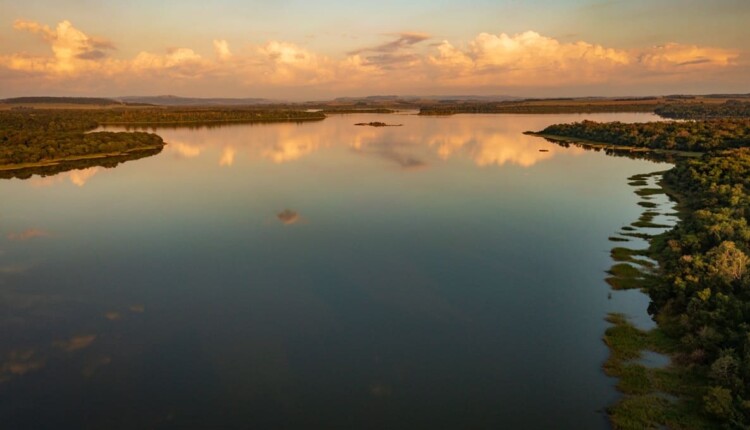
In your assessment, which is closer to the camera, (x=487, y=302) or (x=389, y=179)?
(x=487, y=302)

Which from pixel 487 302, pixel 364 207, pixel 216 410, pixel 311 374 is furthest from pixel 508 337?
pixel 364 207

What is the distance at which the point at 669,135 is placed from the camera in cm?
10081

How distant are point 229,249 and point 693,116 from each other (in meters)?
221

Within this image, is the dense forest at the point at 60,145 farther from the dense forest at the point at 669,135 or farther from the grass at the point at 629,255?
the dense forest at the point at 669,135

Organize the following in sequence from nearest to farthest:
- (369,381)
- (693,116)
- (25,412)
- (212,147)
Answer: (25,412), (369,381), (212,147), (693,116)

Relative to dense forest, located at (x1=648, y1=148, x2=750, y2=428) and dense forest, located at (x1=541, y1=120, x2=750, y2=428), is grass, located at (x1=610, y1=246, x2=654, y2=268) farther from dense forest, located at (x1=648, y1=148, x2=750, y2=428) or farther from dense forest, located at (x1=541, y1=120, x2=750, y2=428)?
dense forest, located at (x1=648, y1=148, x2=750, y2=428)

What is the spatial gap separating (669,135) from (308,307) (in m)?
104

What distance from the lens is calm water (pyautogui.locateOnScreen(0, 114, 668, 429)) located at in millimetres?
19516

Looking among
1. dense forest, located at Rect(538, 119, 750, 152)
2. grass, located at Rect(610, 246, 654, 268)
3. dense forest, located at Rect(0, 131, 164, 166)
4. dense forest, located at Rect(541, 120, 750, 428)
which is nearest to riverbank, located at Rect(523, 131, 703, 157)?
dense forest, located at Rect(538, 119, 750, 152)

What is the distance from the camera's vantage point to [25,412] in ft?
62.1

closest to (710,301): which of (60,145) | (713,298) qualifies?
(713,298)

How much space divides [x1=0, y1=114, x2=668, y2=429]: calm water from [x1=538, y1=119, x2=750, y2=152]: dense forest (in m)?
44.2

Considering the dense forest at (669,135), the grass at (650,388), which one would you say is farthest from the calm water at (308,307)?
the dense forest at (669,135)

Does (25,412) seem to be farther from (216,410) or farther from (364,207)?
(364,207)
